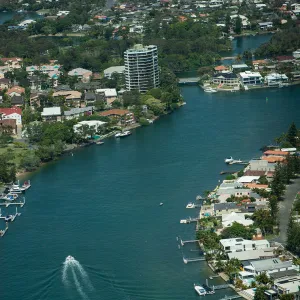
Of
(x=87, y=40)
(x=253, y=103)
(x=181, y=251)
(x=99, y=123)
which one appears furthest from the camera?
(x=87, y=40)

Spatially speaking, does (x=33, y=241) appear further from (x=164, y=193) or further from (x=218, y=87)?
(x=218, y=87)

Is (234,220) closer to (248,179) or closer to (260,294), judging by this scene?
(248,179)

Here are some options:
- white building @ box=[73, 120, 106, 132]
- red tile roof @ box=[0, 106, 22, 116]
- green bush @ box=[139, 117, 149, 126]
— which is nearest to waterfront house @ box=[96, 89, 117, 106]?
green bush @ box=[139, 117, 149, 126]

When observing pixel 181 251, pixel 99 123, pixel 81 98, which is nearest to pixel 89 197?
pixel 181 251

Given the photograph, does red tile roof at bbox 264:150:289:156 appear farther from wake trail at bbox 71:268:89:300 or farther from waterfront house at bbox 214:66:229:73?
waterfront house at bbox 214:66:229:73

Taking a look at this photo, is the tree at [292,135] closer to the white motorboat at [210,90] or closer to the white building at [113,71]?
the white motorboat at [210,90]
